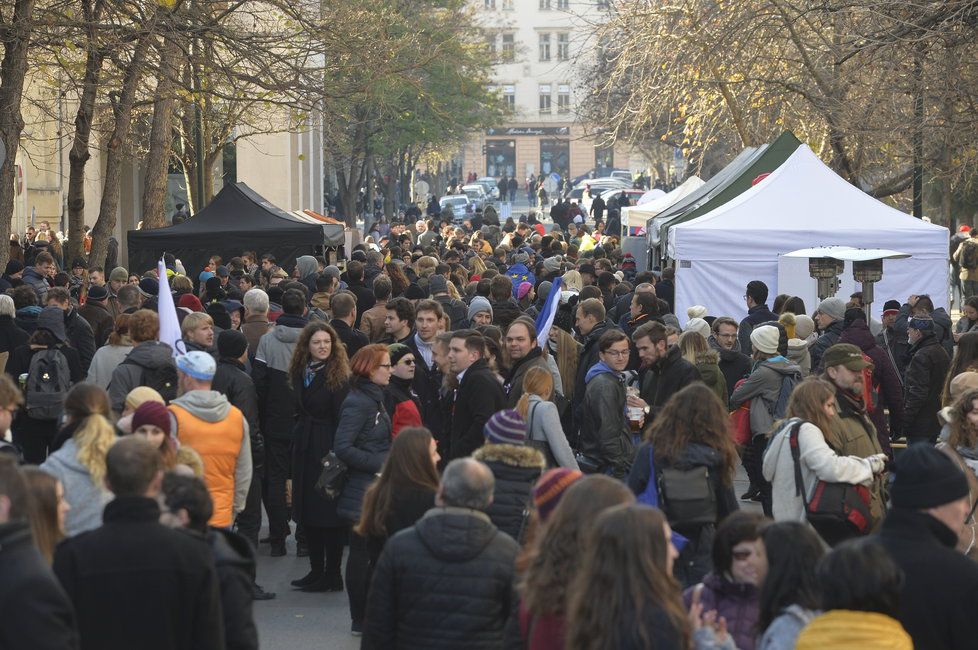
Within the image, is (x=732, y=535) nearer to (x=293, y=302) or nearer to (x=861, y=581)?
(x=861, y=581)

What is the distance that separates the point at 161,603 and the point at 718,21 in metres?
20.1

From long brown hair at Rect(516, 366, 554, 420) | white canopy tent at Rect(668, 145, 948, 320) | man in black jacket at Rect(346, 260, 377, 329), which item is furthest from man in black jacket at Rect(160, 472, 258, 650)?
white canopy tent at Rect(668, 145, 948, 320)

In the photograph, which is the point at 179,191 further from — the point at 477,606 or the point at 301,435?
the point at 477,606

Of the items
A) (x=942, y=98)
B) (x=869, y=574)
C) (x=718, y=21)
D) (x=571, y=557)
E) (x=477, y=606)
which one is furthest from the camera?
(x=718, y=21)

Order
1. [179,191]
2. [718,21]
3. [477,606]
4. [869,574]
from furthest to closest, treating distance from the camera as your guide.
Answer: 1. [179,191]
2. [718,21]
3. [477,606]
4. [869,574]

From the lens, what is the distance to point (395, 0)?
44562 mm

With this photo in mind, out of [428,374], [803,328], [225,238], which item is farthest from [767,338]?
[225,238]

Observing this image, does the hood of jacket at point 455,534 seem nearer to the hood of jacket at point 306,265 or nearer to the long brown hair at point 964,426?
the long brown hair at point 964,426

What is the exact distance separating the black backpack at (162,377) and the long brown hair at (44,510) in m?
4.35

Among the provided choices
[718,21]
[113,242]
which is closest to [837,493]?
[718,21]

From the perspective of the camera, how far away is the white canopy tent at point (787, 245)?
1720 cm

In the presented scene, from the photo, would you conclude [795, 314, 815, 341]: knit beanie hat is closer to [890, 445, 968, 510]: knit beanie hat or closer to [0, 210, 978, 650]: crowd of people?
[0, 210, 978, 650]: crowd of people

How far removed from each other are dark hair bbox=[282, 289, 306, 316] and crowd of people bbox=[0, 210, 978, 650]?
2 cm

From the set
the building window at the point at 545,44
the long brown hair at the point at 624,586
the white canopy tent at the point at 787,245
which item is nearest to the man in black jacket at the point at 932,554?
the long brown hair at the point at 624,586
